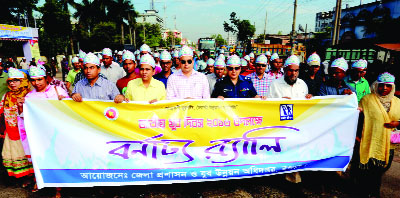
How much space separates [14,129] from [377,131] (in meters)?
5.17

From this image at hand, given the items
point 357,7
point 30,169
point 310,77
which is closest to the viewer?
point 30,169

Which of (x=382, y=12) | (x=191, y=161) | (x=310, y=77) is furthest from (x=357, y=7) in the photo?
(x=191, y=161)

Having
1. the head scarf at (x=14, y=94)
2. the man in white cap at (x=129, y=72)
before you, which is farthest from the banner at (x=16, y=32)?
the head scarf at (x=14, y=94)

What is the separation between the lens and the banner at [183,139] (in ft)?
9.98

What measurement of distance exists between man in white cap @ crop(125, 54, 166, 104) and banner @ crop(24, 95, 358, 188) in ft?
1.20

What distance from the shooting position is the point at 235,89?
12.2ft

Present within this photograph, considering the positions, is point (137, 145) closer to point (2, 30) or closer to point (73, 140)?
point (73, 140)

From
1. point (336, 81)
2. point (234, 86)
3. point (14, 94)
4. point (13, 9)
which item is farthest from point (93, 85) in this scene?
point (13, 9)

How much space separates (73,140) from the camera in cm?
304

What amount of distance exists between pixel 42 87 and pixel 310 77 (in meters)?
4.71

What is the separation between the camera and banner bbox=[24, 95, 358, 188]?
304 centimetres

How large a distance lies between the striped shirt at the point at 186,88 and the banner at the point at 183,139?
1.86 ft

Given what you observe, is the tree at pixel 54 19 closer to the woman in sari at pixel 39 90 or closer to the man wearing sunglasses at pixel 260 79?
the woman in sari at pixel 39 90

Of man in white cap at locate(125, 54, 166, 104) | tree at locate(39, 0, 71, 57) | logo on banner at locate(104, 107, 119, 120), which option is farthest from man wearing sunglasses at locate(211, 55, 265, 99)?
tree at locate(39, 0, 71, 57)
